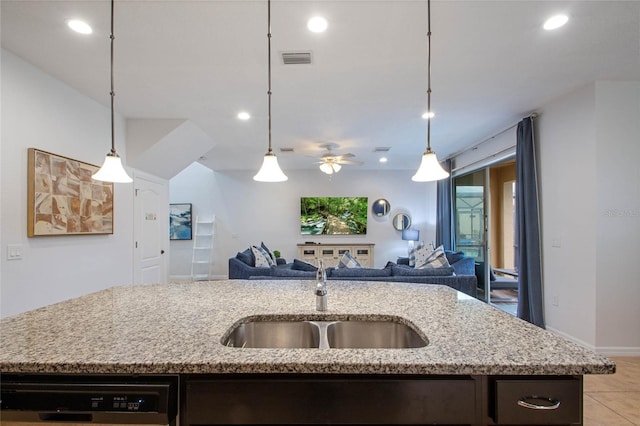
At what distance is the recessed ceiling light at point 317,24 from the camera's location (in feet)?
6.75

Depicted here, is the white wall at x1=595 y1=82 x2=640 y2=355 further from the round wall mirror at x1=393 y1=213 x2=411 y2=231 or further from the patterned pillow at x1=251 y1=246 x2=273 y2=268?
the round wall mirror at x1=393 y1=213 x2=411 y2=231

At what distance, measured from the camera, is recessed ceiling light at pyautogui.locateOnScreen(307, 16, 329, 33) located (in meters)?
2.06

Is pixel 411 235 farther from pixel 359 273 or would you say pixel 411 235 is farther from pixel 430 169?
pixel 430 169

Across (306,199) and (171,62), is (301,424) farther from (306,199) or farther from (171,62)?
(306,199)

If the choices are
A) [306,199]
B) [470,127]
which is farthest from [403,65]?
[306,199]

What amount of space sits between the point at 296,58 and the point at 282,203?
197 inches

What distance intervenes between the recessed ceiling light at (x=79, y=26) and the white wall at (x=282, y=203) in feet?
17.0

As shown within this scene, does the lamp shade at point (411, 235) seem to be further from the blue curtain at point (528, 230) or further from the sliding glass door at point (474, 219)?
the blue curtain at point (528, 230)

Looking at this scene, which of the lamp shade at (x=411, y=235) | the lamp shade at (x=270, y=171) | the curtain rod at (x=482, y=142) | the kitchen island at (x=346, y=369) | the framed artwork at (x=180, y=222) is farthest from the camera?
the framed artwork at (x=180, y=222)

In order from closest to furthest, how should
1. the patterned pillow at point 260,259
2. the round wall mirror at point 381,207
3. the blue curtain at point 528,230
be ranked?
the blue curtain at point 528,230, the patterned pillow at point 260,259, the round wall mirror at point 381,207

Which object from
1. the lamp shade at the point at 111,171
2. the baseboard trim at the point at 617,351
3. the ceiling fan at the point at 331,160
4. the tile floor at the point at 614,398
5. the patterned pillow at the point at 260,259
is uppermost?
the ceiling fan at the point at 331,160

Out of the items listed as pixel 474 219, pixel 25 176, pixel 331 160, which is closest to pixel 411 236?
pixel 474 219

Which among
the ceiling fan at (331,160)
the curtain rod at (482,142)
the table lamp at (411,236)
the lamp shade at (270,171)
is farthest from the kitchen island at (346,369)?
the table lamp at (411,236)

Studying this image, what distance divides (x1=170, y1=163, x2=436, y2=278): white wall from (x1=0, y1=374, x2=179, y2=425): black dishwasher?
640 centimetres
